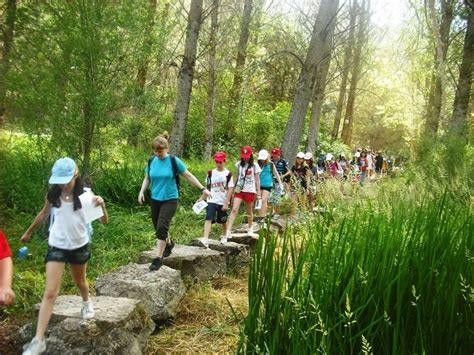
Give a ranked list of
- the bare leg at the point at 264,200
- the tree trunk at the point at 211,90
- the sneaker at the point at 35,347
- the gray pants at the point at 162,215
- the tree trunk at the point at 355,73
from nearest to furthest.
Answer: the sneaker at the point at 35,347 → the gray pants at the point at 162,215 → the bare leg at the point at 264,200 → the tree trunk at the point at 211,90 → the tree trunk at the point at 355,73

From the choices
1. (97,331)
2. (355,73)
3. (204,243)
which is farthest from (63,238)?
(355,73)

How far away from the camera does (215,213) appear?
7.10 meters

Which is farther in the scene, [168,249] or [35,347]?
[168,249]

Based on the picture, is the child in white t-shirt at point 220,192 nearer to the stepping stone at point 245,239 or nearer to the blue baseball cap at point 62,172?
the stepping stone at point 245,239

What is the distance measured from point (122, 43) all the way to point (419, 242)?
6.55 m

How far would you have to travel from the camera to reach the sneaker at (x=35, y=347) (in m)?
3.56

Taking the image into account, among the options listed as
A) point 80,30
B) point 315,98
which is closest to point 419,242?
point 80,30

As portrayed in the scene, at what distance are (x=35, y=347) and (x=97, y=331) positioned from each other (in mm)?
457

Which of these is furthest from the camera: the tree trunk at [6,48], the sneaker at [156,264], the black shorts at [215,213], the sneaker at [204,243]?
the black shorts at [215,213]

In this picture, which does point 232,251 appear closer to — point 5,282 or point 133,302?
point 133,302

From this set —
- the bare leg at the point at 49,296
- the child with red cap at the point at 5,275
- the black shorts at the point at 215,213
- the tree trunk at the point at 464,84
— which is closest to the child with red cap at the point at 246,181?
the black shorts at the point at 215,213

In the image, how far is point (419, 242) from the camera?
2500 mm

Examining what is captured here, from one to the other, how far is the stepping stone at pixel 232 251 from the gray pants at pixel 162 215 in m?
1.16

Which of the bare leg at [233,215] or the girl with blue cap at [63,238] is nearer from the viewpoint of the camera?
the girl with blue cap at [63,238]
